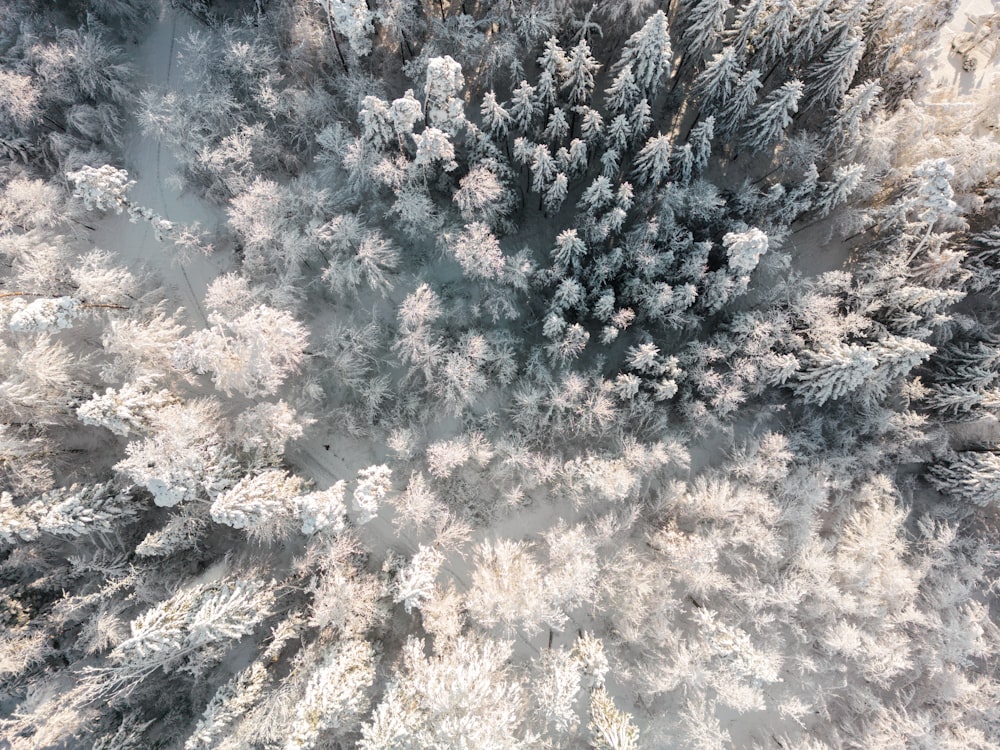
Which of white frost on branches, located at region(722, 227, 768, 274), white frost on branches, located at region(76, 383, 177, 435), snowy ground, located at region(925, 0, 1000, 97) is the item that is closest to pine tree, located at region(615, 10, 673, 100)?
white frost on branches, located at region(722, 227, 768, 274)

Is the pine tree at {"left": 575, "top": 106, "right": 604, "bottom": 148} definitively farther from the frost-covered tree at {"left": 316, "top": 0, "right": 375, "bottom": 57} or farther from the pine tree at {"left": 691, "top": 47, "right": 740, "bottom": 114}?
the frost-covered tree at {"left": 316, "top": 0, "right": 375, "bottom": 57}

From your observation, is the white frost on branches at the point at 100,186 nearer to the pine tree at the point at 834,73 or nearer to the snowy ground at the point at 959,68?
the pine tree at the point at 834,73

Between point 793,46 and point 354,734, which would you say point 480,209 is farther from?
point 354,734

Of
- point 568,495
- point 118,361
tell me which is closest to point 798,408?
point 568,495

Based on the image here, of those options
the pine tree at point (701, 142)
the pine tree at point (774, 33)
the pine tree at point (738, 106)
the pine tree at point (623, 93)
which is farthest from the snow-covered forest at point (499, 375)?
the pine tree at point (701, 142)

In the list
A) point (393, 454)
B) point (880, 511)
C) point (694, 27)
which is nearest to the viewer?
point (694, 27)
